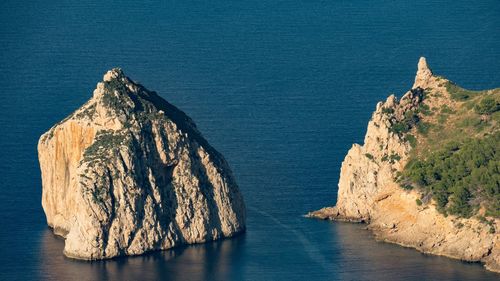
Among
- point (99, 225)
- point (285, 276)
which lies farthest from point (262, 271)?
point (99, 225)

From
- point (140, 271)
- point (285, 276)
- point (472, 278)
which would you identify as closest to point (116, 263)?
point (140, 271)

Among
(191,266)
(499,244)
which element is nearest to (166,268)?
(191,266)

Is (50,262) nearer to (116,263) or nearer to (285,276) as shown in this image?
(116,263)

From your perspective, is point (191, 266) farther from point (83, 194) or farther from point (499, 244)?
point (499, 244)

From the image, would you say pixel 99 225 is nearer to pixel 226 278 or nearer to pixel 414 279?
pixel 226 278

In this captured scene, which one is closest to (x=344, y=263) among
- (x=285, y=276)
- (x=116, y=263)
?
(x=285, y=276)

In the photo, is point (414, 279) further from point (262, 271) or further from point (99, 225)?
point (99, 225)
